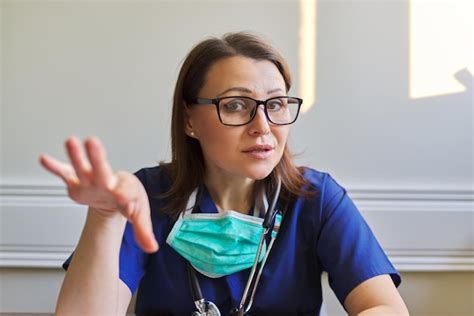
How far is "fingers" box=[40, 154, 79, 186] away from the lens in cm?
47

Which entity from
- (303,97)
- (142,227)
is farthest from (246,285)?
(303,97)

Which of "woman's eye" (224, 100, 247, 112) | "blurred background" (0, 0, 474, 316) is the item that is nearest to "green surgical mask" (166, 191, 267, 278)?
"woman's eye" (224, 100, 247, 112)

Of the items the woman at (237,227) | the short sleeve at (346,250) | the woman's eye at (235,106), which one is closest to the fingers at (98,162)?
the woman at (237,227)

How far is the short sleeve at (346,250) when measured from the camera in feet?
2.93

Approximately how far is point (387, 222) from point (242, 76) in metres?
0.65

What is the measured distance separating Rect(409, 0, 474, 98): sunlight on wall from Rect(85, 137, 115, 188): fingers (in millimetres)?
1000

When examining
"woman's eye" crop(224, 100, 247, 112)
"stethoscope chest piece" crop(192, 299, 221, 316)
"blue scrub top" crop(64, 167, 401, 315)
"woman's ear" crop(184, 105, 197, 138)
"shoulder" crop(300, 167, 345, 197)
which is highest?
"woman's eye" crop(224, 100, 247, 112)

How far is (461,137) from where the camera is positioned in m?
1.28

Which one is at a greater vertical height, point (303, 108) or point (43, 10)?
point (43, 10)

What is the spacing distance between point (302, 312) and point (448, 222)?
55 cm

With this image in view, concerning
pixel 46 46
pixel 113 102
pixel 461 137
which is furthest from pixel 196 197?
pixel 461 137

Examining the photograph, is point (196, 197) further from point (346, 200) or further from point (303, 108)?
point (303, 108)

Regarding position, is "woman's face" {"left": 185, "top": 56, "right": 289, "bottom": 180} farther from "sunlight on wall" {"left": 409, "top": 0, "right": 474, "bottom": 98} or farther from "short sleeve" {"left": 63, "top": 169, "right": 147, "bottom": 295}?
"sunlight on wall" {"left": 409, "top": 0, "right": 474, "bottom": 98}

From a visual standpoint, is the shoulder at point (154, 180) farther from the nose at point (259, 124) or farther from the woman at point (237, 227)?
the nose at point (259, 124)
